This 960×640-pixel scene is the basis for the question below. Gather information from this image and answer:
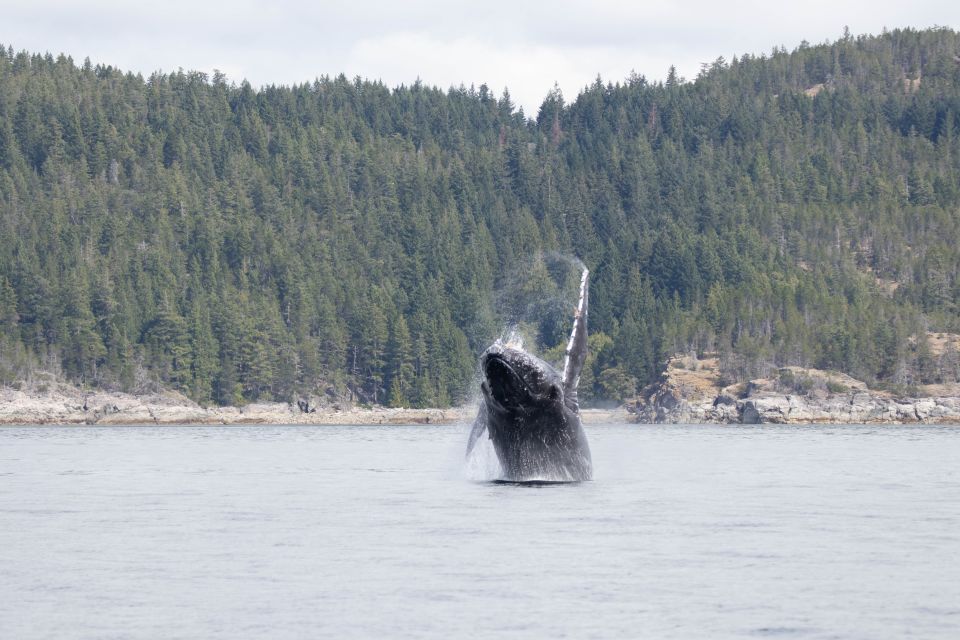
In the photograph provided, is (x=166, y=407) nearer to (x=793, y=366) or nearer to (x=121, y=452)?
(x=793, y=366)

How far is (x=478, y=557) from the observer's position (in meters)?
34.1

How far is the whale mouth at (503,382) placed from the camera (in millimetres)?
38156

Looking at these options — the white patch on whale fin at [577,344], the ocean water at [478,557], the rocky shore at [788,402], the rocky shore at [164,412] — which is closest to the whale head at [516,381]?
the white patch on whale fin at [577,344]

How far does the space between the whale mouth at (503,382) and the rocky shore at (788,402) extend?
458ft

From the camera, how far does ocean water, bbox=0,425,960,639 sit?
26922 mm

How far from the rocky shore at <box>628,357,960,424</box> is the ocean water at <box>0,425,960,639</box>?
380ft

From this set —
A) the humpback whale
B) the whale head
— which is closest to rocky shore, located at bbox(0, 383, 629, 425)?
the humpback whale

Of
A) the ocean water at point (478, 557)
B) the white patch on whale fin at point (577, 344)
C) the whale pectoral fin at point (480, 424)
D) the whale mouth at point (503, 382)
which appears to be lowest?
the ocean water at point (478, 557)

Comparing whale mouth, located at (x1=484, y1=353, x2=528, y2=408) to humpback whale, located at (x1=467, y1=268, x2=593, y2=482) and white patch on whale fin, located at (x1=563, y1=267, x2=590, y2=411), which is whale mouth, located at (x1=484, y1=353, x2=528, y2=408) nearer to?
humpback whale, located at (x1=467, y1=268, x2=593, y2=482)

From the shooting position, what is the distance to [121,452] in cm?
9119

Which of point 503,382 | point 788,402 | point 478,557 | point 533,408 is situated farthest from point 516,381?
point 788,402

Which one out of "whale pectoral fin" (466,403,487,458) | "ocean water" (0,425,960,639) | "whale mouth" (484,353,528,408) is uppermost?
"whale mouth" (484,353,528,408)

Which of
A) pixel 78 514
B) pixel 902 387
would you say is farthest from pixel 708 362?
pixel 78 514

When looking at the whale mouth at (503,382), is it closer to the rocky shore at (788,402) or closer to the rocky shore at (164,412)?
the rocky shore at (164,412)
